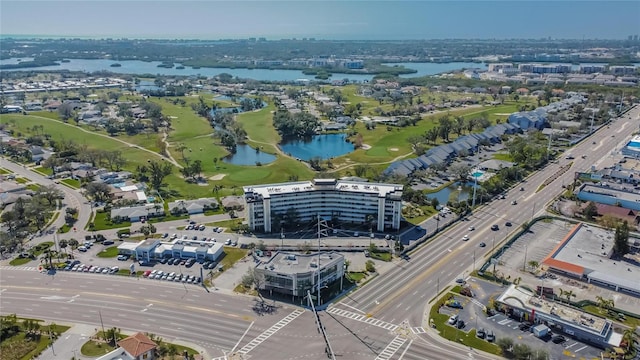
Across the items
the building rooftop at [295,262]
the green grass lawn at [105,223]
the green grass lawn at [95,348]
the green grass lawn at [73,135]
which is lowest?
the green grass lawn at [95,348]

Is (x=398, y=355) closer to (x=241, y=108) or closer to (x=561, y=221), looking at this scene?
(x=561, y=221)

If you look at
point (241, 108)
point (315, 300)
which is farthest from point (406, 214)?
point (241, 108)

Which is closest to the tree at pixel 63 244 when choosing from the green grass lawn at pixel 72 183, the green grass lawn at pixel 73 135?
the green grass lawn at pixel 72 183

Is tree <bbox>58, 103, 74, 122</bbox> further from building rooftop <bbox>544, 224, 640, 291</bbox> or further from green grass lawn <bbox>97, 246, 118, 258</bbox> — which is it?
building rooftop <bbox>544, 224, 640, 291</bbox>

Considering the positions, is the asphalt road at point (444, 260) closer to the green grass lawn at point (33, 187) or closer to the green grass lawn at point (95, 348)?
the green grass lawn at point (95, 348)

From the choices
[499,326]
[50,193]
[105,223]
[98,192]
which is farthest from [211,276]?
[50,193]
